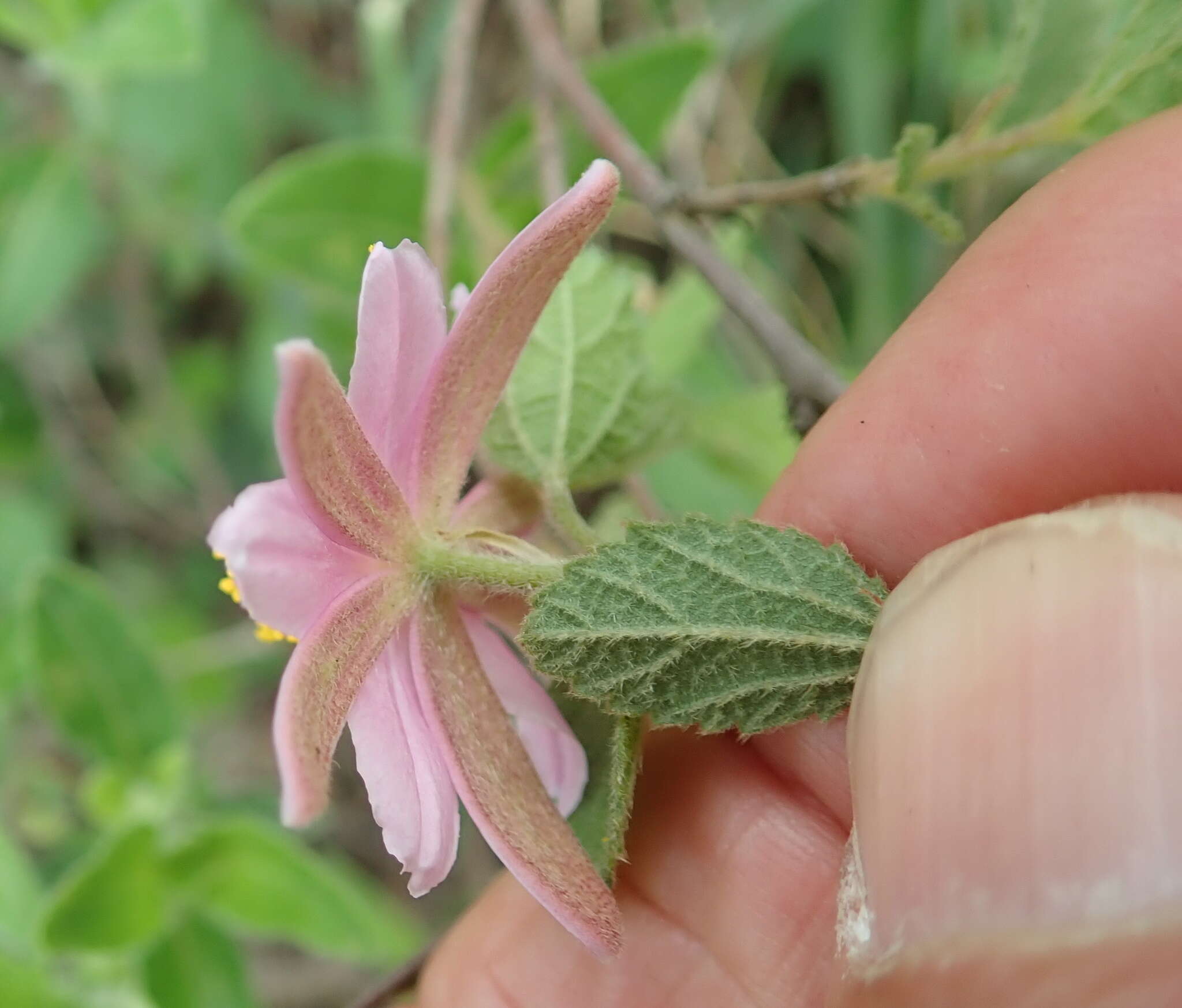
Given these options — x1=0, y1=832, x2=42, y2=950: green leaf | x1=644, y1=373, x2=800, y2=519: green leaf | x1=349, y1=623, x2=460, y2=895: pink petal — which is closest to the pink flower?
x1=349, y1=623, x2=460, y2=895: pink petal

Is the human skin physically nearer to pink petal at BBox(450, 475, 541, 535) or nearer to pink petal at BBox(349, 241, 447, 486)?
pink petal at BBox(450, 475, 541, 535)

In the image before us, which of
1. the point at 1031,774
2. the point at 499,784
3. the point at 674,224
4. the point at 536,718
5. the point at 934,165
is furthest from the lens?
the point at 674,224

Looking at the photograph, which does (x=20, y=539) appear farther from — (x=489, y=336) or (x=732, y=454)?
(x=489, y=336)

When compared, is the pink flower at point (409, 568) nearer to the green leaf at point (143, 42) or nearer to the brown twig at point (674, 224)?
the brown twig at point (674, 224)

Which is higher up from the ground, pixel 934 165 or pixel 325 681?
pixel 325 681

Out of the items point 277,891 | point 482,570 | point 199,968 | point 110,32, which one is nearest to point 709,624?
point 482,570

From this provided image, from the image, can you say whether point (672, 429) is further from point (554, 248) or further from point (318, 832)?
point (318, 832)
